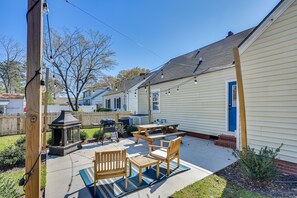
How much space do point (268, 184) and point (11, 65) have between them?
29.7 meters

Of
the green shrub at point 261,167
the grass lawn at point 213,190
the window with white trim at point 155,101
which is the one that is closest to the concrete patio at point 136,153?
the grass lawn at point 213,190

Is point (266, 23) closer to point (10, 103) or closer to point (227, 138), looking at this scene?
point (227, 138)

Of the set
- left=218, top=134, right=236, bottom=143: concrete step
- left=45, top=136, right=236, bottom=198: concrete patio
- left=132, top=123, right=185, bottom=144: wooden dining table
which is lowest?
left=45, top=136, right=236, bottom=198: concrete patio

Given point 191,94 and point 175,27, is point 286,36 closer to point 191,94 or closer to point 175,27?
point 191,94

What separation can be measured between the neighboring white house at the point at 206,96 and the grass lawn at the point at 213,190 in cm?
340

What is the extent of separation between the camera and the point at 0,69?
21.9 m

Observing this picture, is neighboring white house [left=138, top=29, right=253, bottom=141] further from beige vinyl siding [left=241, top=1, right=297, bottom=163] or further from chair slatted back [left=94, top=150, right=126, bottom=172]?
chair slatted back [left=94, top=150, right=126, bottom=172]

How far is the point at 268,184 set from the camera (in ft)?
11.0

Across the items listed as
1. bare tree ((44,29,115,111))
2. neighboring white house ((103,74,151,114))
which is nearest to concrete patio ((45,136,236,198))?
neighboring white house ((103,74,151,114))

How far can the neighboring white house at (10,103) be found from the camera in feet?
53.4

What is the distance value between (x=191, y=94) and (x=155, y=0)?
16.6 feet

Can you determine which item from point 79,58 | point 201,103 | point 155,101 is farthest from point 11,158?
point 79,58

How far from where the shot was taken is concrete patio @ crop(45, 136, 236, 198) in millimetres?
3186

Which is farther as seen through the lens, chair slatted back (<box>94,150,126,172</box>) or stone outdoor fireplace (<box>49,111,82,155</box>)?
stone outdoor fireplace (<box>49,111,82,155</box>)
